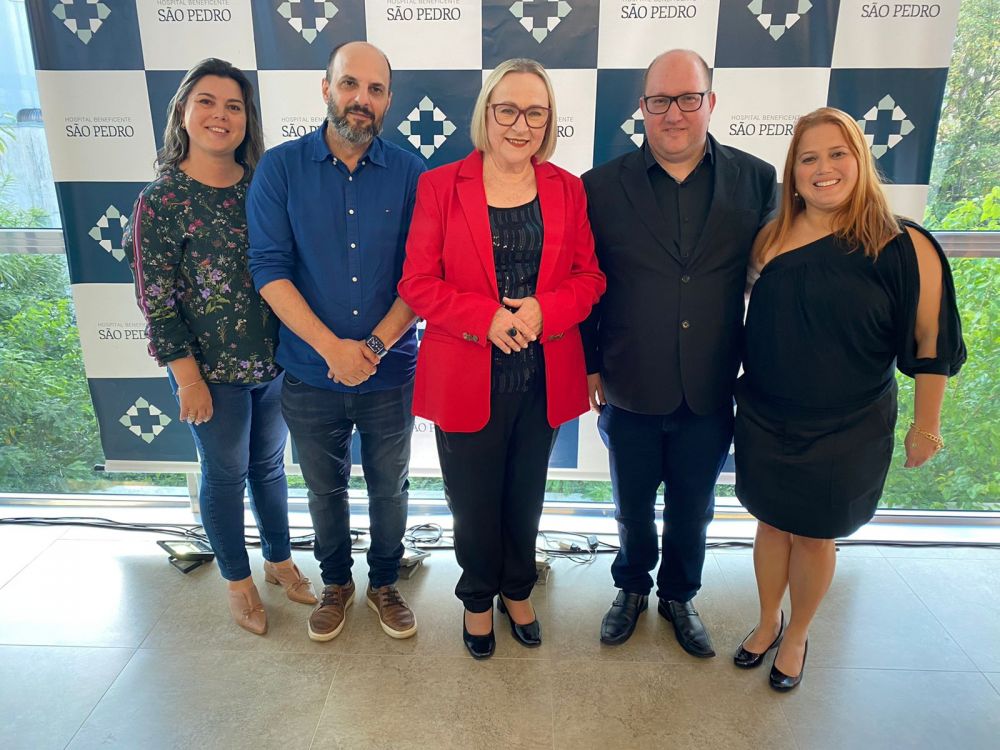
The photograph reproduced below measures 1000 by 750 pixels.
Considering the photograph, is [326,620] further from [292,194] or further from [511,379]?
[292,194]

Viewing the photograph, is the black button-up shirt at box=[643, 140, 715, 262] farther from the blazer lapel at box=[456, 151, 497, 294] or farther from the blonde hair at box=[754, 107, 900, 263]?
the blazer lapel at box=[456, 151, 497, 294]

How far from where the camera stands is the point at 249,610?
2189mm

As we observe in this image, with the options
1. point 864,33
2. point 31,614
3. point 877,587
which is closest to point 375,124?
point 864,33

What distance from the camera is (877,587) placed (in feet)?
7.93

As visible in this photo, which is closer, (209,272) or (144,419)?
(209,272)

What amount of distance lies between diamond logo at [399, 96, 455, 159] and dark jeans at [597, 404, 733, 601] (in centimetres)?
120

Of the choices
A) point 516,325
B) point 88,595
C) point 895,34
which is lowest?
point 88,595

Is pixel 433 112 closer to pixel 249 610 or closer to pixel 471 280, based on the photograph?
pixel 471 280

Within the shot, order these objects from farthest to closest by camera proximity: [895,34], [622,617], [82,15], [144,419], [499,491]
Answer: [144,419] → [82,15] → [895,34] → [622,617] → [499,491]

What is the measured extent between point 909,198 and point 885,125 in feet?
0.92

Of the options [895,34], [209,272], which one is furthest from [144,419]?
[895,34]

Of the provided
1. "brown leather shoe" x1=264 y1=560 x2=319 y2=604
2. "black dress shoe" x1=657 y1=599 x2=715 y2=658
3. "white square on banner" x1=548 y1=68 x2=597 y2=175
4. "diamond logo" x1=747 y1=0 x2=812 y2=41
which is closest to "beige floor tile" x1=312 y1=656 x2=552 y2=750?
"brown leather shoe" x1=264 y1=560 x2=319 y2=604

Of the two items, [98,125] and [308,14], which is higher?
[308,14]

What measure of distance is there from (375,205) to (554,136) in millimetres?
521
